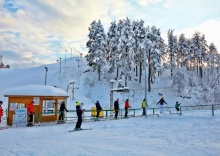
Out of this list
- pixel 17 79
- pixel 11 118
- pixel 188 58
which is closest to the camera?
pixel 11 118

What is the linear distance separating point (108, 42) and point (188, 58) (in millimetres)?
25441

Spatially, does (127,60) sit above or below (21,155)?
above

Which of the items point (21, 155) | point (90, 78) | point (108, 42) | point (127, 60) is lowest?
point (21, 155)

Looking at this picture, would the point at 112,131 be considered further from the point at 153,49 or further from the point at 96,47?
the point at 96,47

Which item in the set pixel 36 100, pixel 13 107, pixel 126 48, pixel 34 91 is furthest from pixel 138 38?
pixel 13 107

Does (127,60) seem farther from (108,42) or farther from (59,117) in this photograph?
(59,117)

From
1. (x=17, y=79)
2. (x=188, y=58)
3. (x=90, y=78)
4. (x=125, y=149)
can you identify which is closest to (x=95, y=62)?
(x=90, y=78)

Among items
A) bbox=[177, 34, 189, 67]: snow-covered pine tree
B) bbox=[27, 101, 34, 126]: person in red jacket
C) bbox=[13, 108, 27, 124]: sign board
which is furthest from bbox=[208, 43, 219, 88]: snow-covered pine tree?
bbox=[13, 108, 27, 124]: sign board

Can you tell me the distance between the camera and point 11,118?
20047mm

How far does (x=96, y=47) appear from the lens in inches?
2110

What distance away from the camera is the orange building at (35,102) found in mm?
19656

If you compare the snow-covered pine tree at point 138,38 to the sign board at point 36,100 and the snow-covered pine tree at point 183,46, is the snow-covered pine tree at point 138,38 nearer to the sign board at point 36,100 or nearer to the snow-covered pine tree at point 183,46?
the snow-covered pine tree at point 183,46

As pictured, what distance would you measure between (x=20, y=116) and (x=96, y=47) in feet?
118

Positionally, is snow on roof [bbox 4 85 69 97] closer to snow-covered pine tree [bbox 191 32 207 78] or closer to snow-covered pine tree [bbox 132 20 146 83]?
snow-covered pine tree [bbox 132 20 146 83]
